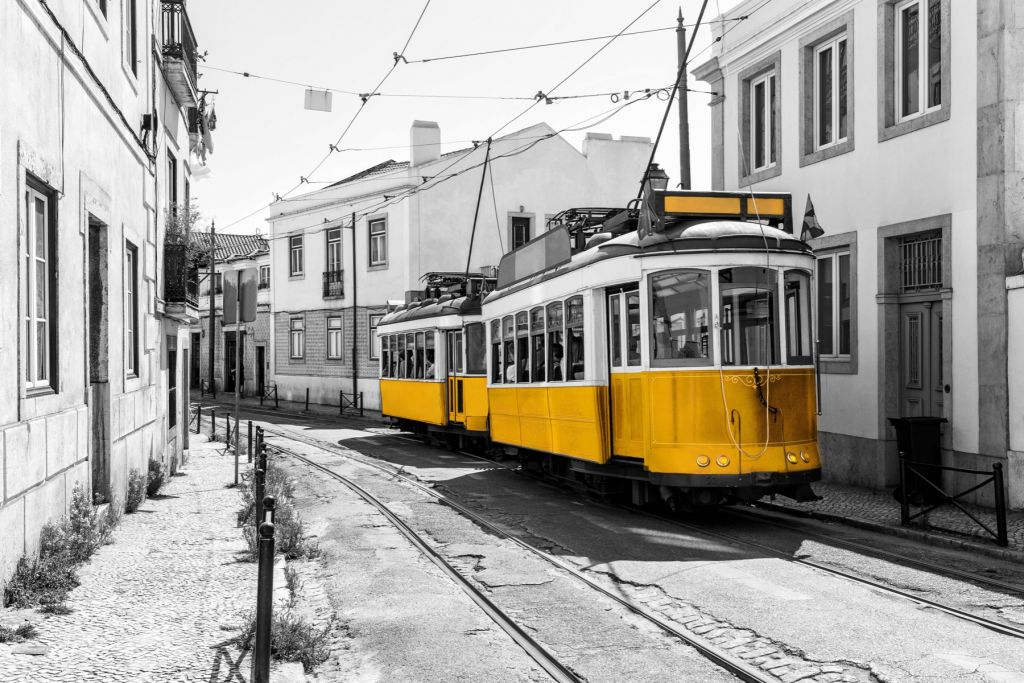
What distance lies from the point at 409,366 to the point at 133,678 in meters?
16.6

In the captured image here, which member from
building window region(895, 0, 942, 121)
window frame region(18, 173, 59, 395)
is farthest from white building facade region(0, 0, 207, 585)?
building window region(895, 0, 942, 121)

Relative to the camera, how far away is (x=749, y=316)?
9.70 meters

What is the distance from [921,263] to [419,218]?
22.2 meters

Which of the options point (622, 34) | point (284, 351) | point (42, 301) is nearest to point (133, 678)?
point (42, 301)

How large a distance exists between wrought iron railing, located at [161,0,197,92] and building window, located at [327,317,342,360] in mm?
21473

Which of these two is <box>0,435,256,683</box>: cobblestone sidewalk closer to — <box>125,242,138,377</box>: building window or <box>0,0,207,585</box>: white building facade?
<box>0,0,207,585</box>: white building facade

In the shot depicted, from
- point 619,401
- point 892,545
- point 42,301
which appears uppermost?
point 42,301

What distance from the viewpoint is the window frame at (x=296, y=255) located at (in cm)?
4034

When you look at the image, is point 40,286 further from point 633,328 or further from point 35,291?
point 633,328

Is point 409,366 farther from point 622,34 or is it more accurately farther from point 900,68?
point 900,68

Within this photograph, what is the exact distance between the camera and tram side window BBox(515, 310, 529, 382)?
13.3m

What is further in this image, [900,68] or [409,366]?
[409,366]

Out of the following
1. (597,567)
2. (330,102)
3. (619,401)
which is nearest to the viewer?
(597,567)

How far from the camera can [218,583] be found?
298 inches
